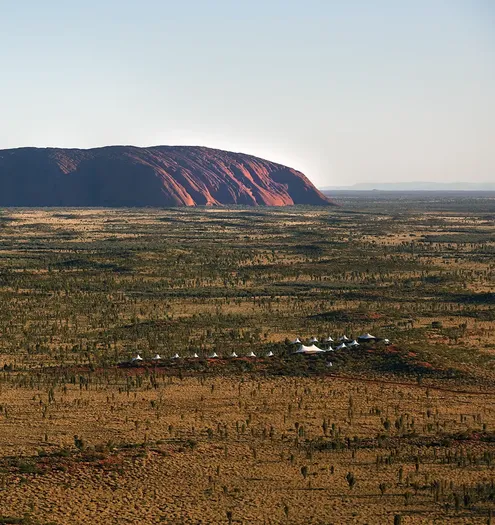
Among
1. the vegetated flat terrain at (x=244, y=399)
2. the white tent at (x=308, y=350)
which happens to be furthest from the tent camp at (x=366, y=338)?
the white tent at (x=308, y=350)

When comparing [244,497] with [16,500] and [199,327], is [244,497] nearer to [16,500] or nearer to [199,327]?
[16,500]

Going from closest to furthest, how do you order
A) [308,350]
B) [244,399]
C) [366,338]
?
[244,399] < [308,350] < [366,338]

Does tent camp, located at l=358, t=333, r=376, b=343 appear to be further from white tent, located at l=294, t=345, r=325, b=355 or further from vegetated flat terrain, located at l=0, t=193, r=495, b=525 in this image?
white tent, located at l=294, t=345, r=325, b=355

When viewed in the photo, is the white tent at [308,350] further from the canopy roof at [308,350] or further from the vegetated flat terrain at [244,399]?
the vegetated flat terrain at [244,399]

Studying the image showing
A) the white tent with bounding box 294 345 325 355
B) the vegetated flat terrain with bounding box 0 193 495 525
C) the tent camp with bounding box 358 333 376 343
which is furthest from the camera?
the tent camp with bounding box 358 333 376 343

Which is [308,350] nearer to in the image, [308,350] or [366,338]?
[308,350]

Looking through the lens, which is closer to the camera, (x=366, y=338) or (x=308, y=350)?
(x=308, y=350)

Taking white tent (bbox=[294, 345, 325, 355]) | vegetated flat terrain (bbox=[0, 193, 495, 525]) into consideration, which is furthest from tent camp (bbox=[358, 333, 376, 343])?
white tent (bbox=[294, 345, 325, 355])

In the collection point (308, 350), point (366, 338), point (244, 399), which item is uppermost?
point (366, 338)

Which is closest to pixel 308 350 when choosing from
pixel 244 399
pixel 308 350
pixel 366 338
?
pixel 308 350
